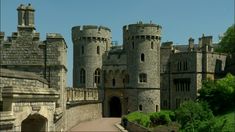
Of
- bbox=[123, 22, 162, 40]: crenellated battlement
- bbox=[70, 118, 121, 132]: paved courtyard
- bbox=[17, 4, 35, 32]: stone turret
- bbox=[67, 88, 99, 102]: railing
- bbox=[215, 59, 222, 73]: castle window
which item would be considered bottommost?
bbox=[70, 118, 121, 132]: paved courtyard

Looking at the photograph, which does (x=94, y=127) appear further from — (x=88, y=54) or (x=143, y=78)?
(x=88, y=54)

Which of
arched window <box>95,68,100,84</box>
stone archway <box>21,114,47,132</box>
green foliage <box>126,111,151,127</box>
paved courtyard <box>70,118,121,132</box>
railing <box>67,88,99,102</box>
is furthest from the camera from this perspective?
arched window <box>95,68,100,84</box>

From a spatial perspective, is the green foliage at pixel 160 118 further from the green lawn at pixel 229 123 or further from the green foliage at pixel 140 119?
the green lawn at pixel 229 123

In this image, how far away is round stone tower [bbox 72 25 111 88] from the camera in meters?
55.5

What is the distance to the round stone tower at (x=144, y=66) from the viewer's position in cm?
5025

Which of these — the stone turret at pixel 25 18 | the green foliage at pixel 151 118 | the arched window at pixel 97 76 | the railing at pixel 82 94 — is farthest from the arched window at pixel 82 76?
the stone turret at pixel 25 18

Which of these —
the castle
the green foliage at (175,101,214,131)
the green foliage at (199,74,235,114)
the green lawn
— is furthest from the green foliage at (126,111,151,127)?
the green lawn

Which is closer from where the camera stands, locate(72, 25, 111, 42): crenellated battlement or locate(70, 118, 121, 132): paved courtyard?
locate(70, 118, 121, 132): paved courtyard

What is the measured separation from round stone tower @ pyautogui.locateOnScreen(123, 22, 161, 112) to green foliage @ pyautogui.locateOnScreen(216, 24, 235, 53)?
1653 centimetres

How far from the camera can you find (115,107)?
5828cm

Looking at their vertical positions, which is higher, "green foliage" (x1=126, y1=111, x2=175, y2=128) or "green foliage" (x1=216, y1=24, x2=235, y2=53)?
"green foliage" (x1=216, y1=24, x2=235, y2=53)

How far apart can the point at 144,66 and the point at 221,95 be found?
424 inches

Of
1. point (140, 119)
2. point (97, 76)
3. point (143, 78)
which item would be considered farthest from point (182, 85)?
point (140, 119)

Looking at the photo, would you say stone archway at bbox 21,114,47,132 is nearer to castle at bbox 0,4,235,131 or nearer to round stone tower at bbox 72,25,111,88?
castle at bbox 0,4,235,131
